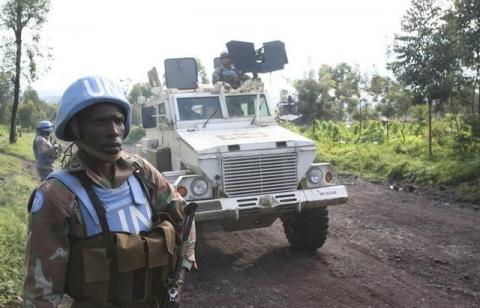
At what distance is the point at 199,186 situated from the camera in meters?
5.45

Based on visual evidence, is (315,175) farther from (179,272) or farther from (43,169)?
(43,169)

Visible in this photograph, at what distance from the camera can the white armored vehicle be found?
17.7 ft

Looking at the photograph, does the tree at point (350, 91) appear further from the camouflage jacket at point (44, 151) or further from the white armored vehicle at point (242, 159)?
the camouflage jacket at point (44, 151)

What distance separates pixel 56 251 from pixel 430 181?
10.1 meters

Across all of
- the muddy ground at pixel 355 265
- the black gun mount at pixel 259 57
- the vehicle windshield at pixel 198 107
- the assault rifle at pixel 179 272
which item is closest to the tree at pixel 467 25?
the muddy ground at pixel 355 265

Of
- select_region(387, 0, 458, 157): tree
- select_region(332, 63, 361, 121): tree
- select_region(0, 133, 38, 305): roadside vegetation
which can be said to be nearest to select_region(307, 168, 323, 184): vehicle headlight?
select_region(0, 133, 38, 305): roadside vegetation

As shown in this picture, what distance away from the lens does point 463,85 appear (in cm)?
1266

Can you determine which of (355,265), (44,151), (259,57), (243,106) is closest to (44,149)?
(44,151)

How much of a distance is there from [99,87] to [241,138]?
403 cm

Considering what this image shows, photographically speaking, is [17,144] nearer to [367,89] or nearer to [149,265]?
[367,89]

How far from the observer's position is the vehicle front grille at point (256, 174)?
5430 mm

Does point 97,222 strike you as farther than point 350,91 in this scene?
No

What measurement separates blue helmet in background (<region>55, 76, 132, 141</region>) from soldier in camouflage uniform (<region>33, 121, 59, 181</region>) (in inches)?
231

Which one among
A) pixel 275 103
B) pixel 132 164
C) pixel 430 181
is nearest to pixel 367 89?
pixel 430 181
